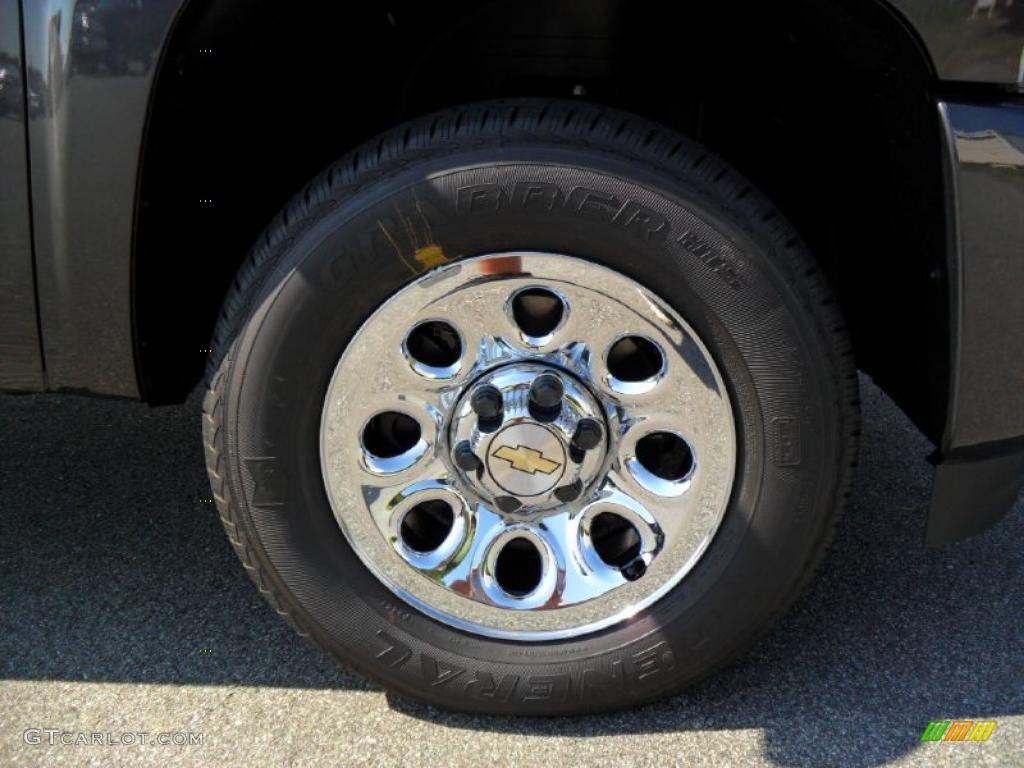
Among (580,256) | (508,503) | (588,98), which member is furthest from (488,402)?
(588,98)

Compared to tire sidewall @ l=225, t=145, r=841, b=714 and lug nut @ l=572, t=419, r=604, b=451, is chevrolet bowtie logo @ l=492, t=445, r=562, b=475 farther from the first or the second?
tire sidewall @ l=225, t=145, r=841, b=714

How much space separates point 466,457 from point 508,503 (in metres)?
0.12

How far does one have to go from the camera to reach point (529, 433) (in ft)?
5.94

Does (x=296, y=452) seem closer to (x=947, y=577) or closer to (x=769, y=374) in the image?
(x=769, y=374)

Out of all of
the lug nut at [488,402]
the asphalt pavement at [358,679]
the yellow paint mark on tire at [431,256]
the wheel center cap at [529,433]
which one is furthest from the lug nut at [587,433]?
the asphalt pavement at [358,679]

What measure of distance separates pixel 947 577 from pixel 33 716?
2.04 m

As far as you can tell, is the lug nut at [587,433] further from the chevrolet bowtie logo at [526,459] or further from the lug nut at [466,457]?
the lug nut at [466,457]

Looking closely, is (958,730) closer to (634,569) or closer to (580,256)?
(634,569)

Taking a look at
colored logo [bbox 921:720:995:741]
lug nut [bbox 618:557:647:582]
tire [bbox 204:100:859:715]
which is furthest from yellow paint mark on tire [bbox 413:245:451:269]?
colored logo [bbox 921:720:995:741]

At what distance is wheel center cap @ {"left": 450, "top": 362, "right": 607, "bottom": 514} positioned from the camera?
1807 millimetres

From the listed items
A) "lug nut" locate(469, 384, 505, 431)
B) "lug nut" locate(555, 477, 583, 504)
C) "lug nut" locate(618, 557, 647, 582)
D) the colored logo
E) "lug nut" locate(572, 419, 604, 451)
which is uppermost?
"lug nut" locate(469, 384, 505, 431)

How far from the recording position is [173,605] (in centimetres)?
224

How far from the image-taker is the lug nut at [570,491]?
72.9 inches

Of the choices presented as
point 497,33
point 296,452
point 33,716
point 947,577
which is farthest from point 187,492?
point 947,577
